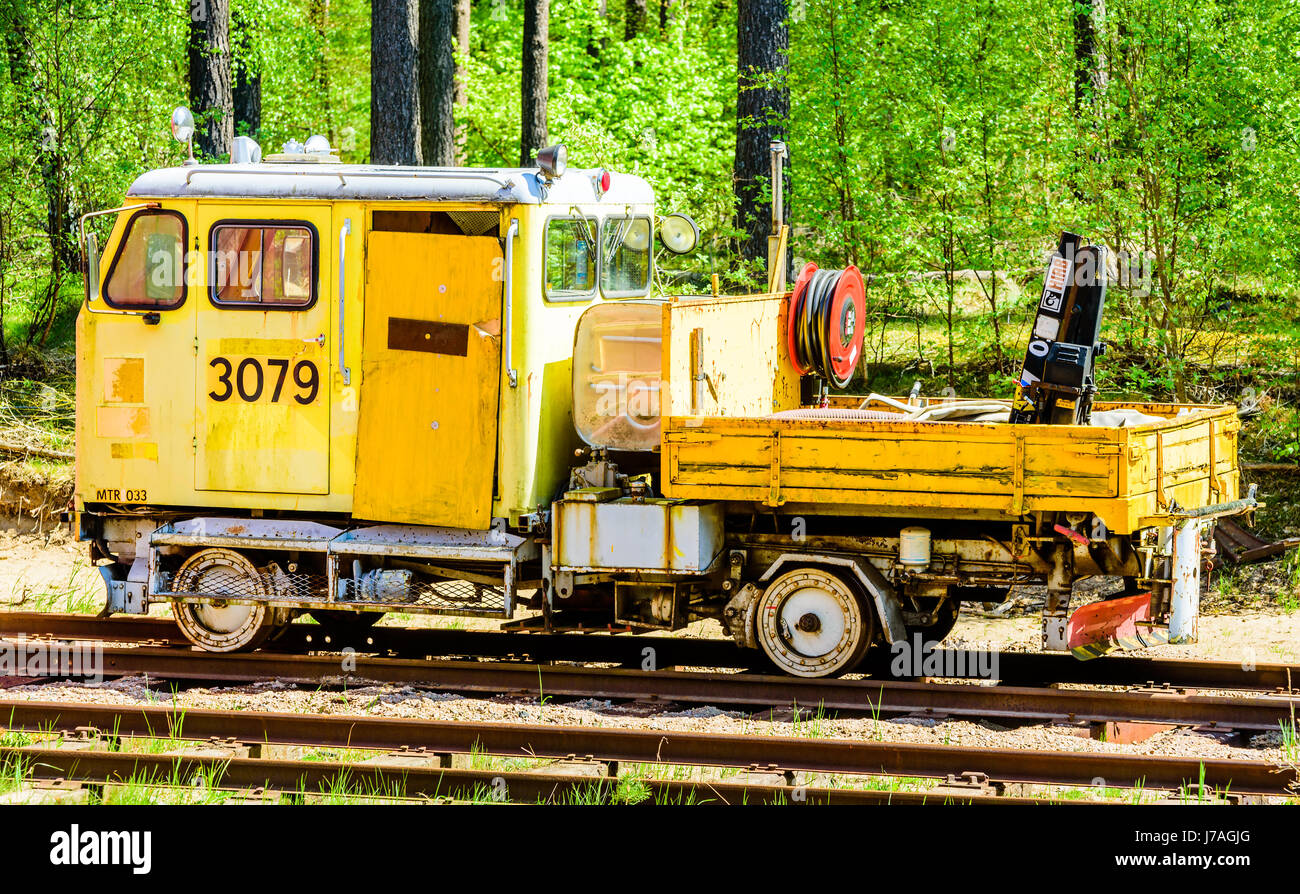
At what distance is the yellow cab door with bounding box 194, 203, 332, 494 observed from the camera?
29.6 ft

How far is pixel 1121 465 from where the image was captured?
309 inches

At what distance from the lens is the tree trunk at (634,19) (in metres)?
27.3

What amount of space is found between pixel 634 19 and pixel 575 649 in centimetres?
1988

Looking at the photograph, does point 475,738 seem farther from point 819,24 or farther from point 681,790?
point 819,24

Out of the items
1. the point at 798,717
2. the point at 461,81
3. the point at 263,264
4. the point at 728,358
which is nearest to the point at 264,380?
the point at 263,264

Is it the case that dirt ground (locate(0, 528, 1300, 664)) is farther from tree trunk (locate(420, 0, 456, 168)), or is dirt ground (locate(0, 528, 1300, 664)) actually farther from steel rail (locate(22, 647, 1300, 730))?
tree trunk (locate(420, 0, 456, 168))

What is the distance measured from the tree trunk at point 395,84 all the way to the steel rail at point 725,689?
8.70m

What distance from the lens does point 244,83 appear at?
22.3 meters

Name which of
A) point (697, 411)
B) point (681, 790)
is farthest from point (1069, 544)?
point (681, 790)

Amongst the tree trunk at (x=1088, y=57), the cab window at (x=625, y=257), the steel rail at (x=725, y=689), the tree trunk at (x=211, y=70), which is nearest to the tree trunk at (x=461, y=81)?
the tree trunk at (x=211, y=70)

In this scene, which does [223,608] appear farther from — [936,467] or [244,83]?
[244,83]

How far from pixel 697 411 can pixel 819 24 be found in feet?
22.6

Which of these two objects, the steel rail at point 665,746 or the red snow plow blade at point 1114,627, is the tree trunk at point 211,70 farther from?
the red snow plow blade at point 1114,627

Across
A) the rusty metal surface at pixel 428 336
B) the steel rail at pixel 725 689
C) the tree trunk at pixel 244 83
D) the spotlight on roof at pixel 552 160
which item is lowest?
the steel rail at pixel 725 689
